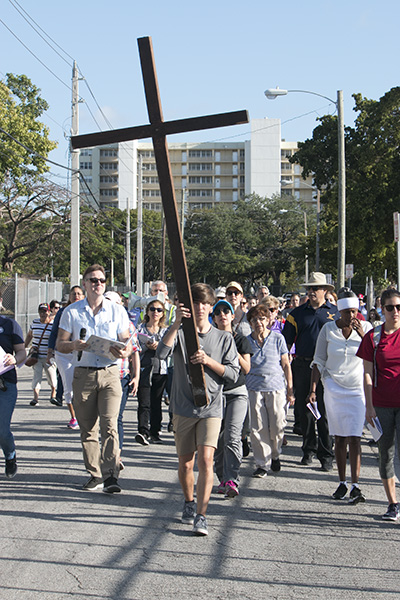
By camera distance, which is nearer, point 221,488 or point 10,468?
point 221,488

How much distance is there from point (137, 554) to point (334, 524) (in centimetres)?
177

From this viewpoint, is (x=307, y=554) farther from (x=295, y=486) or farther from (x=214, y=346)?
(x=295, y=486)

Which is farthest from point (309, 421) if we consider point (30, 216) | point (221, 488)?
→ point (30, 216)

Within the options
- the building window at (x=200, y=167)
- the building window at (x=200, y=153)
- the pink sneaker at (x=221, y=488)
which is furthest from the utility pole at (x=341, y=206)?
the building window at (x=200, y=153)

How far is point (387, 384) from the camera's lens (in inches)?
252

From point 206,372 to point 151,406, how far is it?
4213 mm

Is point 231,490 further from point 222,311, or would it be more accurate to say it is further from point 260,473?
point 222,311

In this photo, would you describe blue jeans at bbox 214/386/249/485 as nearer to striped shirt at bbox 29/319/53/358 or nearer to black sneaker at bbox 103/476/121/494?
black sneaker at bbox 103/476/121/494

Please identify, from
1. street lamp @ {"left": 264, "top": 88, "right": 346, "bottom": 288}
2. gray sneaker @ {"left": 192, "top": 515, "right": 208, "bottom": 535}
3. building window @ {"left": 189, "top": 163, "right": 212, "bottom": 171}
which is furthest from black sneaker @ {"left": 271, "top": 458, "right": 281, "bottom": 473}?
building window @ {"left": 189, "top": 163, "right": 212, "bottom": 171}

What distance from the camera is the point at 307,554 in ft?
17.8

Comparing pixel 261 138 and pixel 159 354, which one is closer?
pixel 159 354

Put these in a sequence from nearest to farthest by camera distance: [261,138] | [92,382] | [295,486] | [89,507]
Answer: [89,507] < [92,382] < [295,486] < [261,138]

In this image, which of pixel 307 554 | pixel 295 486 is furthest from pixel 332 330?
pixel 307 554

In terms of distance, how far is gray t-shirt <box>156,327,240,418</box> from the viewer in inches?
236
